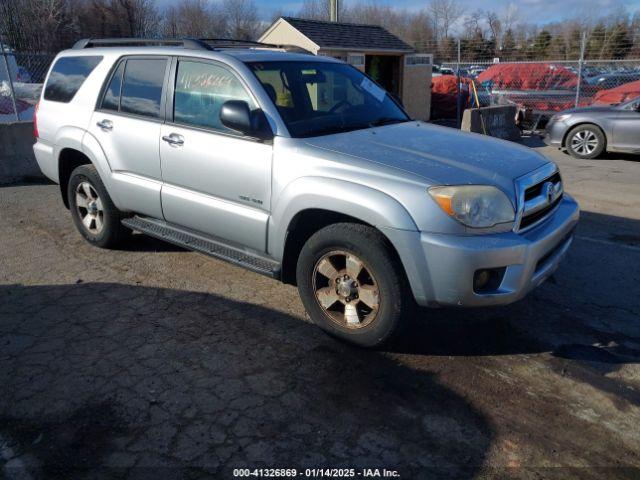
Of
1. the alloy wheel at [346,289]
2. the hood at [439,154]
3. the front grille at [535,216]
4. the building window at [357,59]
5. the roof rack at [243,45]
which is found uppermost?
the building window at [357,59]

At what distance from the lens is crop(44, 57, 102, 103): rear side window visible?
5.23 metres

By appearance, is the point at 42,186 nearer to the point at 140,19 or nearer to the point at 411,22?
the point at 140,19

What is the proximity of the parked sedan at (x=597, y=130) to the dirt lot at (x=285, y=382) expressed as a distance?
689 cm

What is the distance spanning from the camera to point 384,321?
338 centimetres

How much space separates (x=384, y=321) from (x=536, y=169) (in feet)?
4.70

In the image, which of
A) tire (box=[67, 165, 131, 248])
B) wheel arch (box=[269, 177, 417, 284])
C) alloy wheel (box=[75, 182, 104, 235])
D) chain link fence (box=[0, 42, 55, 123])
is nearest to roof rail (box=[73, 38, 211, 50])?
tire (box=[67, 165, 131, 248])

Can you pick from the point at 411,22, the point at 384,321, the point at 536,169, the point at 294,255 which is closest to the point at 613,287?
the point at 536,169

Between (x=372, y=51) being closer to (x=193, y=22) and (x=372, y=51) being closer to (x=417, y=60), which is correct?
(x=417, y=60)

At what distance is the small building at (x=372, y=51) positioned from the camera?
49.0ft

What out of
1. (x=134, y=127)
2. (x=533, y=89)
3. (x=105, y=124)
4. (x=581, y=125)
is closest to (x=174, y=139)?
(x=134, y=127)

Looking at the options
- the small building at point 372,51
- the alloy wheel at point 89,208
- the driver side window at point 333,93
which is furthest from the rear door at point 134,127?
the small building at point 372,51

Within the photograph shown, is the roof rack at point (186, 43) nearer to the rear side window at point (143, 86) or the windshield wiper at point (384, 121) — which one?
the rear side window at point (143, 86)

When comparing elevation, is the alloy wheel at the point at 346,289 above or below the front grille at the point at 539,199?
below

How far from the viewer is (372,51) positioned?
1597 centimetres
